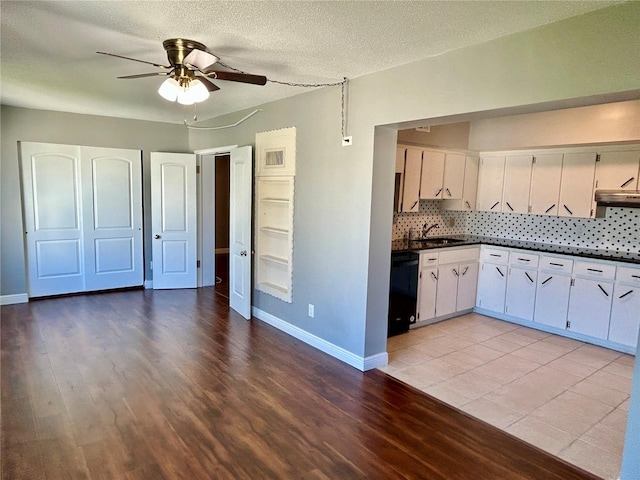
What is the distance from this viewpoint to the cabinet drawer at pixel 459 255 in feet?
16.0

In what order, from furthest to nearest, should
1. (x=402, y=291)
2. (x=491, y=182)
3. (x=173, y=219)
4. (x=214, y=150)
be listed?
(x=173, y=219) → (x=214, y=150) → (x=491, y=182) → (x=402, y=291)

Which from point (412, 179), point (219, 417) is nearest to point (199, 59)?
point (219, 417)

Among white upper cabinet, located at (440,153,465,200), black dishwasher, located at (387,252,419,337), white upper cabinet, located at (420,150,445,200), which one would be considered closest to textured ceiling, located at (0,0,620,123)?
white upper cabinet, located at (420,150,445,200)

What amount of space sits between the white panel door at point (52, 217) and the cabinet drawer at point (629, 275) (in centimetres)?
675

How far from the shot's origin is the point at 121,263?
616 centimetres

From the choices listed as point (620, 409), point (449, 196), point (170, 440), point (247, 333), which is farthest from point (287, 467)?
point (449, 196)

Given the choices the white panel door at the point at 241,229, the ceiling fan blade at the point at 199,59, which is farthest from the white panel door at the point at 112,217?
the ceiling fan blade at the point at 199,59

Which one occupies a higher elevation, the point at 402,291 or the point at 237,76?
the point at 237,76

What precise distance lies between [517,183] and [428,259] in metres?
1.68

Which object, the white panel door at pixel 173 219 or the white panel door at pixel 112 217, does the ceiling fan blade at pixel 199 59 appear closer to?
the white panel door at pixel 173 219

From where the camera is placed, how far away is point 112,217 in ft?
19.7

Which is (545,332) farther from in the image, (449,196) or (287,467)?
(287,467)

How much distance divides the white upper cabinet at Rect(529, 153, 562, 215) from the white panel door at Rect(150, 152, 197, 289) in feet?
15.8

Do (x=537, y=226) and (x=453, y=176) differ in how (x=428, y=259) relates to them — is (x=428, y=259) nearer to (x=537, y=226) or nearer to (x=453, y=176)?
(x=453, y=176)
